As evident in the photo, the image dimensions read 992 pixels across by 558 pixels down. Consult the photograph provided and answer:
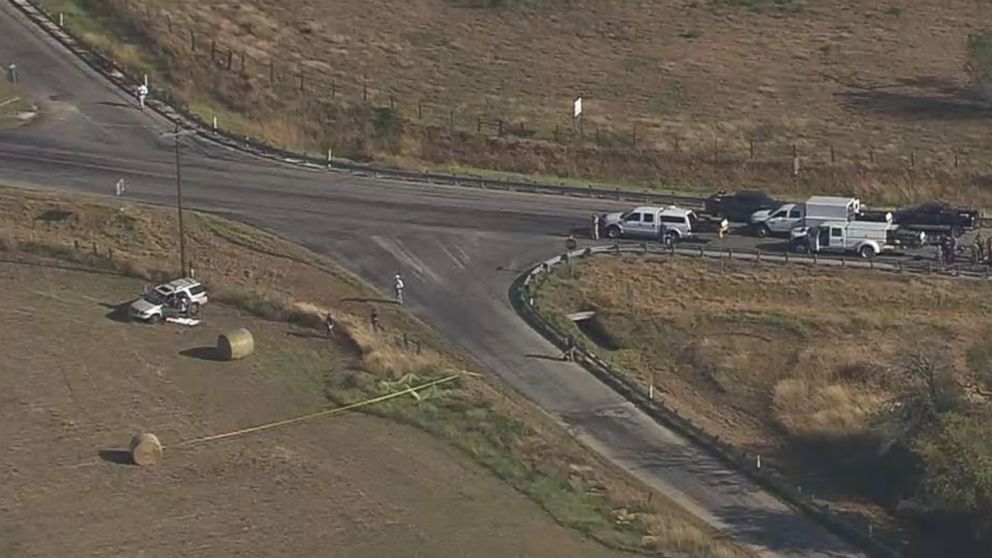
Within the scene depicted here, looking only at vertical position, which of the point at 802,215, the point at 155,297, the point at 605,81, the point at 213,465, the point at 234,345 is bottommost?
the point at 213,465

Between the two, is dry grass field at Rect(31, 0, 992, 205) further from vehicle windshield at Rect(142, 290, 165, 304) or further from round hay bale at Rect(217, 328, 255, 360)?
round hay bale at Rect(217, 328, 255, 360)

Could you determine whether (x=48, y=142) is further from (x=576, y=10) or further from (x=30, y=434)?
(x=576, y=10)

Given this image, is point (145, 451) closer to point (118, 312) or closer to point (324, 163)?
point (118, 312)

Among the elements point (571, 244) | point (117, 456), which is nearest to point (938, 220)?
point (571, 244)

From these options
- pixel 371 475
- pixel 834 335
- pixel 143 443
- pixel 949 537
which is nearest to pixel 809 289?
pixel 834 335

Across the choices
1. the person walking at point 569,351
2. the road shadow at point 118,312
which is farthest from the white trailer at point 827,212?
the road shadow at point 118,312

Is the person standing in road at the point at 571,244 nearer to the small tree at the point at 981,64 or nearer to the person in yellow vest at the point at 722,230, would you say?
the person in yellow vest at the point at 722,230
